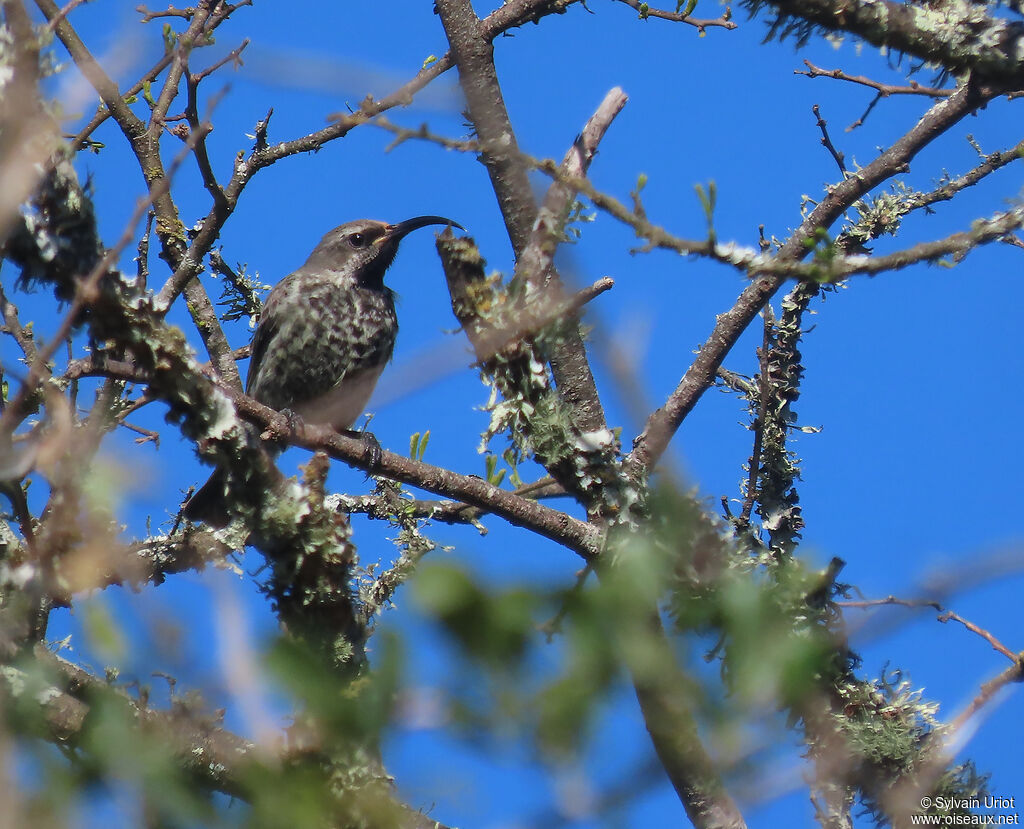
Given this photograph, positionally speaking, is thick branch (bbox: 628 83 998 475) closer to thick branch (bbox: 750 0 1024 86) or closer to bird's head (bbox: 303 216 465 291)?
thick branch (bbox: 750 0 1024 86)

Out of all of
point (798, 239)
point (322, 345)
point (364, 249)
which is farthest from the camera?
point (364, 249)

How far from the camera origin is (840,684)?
10.2 ft

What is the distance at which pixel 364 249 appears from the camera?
5.67 meters

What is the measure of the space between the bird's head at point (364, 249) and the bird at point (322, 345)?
6cm

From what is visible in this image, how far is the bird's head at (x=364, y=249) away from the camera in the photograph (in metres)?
5.57

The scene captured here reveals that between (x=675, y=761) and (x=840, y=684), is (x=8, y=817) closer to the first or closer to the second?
(x=675, y=761)

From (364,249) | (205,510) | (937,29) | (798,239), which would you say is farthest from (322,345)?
(937,29)

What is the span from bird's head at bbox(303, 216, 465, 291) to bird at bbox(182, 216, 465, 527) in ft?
0.20

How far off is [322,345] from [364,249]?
2.47 ft

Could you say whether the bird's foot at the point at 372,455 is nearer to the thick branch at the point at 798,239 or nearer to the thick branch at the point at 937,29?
the thick branch at the point at 798,239

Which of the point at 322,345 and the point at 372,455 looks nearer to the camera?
the point at 372,455

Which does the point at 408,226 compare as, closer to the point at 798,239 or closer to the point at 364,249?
the point at 364,249

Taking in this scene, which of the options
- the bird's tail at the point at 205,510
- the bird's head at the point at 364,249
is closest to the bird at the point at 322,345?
the bird's head at the point at 364,249

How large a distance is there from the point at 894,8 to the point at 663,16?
2223 mm
